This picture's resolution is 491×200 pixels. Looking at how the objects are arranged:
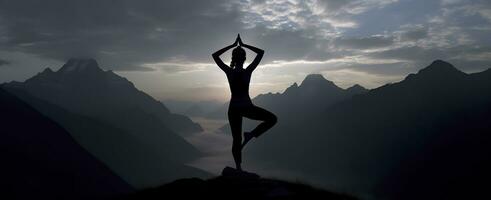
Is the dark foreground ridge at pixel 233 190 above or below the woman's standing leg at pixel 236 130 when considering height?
below

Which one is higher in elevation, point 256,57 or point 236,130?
point 256,57

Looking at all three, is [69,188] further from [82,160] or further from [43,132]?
[43,132]

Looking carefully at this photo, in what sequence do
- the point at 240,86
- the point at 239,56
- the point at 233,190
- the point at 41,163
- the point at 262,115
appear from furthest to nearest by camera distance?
the point at 41,163 → the point at 239,56 → the point at 240,86 → the point at 262,115 → the point at 233,190

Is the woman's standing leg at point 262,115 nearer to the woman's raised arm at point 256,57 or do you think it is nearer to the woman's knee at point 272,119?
the woman's knee at point 272,119

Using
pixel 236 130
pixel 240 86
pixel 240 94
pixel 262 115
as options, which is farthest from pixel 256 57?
pixel 236 130

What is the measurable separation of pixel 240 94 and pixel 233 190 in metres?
2.82

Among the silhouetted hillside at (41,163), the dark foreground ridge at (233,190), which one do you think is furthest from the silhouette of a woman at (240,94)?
the silhouetted hillside at (41,163)

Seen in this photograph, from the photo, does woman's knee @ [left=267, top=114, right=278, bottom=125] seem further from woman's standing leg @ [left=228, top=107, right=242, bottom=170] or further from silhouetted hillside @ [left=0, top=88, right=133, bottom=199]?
silhouetted hillside @ [left=0, top=88, right=133, bottom=199]

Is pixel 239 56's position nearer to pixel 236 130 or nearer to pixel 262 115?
pixel 262 115

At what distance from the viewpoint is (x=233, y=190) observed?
10.7 meters

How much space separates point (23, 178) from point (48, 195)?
932cm

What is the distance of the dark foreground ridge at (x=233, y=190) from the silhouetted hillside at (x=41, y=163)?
370ft

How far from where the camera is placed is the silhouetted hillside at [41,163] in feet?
411

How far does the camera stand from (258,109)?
11.5 m
